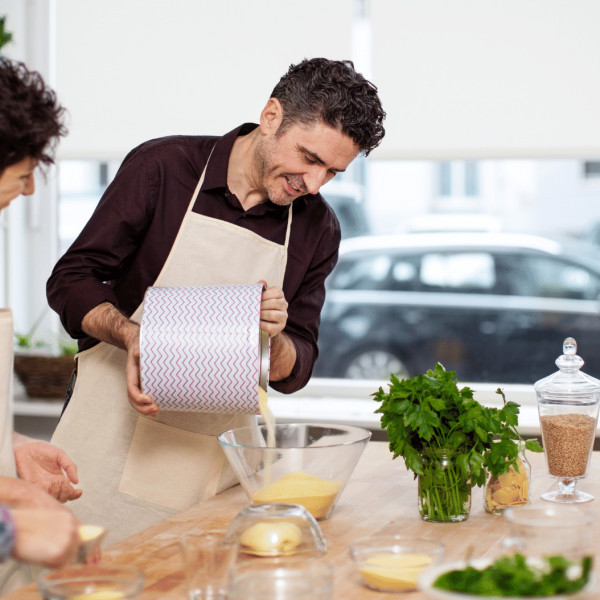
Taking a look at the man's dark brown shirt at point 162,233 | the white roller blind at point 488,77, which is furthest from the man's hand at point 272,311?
the white roller blind at point 488,77

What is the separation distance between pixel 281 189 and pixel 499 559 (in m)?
1.01

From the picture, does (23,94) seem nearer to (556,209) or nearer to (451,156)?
(451,156)

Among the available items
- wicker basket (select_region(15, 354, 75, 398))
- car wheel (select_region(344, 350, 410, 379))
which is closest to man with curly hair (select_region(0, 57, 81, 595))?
wicker basket (select_region(15, 354, 75, 398))

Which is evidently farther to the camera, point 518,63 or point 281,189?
point 518,63

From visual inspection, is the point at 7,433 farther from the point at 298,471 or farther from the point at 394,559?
the point at 394,559

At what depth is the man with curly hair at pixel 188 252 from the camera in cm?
164

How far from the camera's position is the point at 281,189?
170cm

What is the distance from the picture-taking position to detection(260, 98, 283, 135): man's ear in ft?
5.53

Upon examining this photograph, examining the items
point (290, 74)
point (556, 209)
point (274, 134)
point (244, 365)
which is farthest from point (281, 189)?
point (556, 209)

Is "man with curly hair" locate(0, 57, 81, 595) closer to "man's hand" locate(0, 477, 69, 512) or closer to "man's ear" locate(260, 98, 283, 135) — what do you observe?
"man's hand" locate(0, 477, 69, 512)

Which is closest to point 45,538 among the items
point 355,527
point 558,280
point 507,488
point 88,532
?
point 88,532

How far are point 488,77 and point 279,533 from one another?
6.45 ft

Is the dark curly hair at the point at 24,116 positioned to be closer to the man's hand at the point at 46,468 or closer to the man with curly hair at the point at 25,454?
the man with curly hair at the point at 25,454

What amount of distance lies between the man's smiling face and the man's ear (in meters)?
0.02
